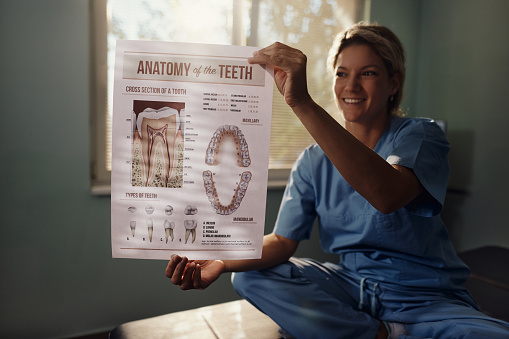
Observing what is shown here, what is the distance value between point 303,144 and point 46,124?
1.51 meters

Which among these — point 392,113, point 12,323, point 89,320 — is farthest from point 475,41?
point 12,323

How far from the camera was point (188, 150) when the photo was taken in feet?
A: 2.50

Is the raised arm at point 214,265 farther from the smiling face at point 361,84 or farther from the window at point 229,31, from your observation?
the window at point 229,31

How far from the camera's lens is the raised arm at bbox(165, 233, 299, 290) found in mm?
799

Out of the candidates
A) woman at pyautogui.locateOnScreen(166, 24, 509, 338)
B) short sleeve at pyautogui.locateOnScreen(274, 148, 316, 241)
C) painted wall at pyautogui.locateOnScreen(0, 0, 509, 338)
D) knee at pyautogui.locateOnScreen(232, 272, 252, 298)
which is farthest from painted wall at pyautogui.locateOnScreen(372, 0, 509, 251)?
knee at pyautogui.locateOnScreen(232, 272, 252, 298)

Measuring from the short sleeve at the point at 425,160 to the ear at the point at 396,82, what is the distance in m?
0.23

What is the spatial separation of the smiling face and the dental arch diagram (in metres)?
0.62

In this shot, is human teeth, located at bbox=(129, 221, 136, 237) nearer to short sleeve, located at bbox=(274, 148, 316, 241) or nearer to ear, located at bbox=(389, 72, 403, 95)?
short sleeve, located at bbox=(274, 148, 316, 241)

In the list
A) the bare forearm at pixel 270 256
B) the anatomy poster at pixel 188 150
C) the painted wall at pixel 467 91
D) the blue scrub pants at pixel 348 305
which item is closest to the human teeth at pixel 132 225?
the anatomy poster at pixel 188 150

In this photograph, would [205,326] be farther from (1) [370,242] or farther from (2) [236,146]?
(2) [236,146]

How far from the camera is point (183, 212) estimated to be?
767 mm

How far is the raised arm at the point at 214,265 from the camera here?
0.80 meters

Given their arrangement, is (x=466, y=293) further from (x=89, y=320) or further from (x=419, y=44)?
(x=419, y=44)

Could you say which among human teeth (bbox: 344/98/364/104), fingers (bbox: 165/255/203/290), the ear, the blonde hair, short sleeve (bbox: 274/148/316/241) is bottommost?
fingers (bbox: 165/255/203/290)
